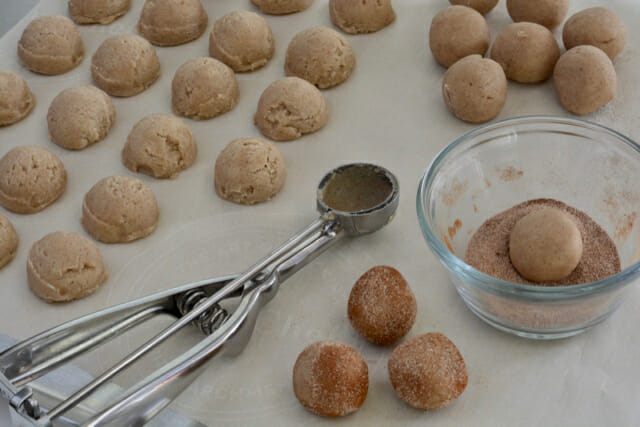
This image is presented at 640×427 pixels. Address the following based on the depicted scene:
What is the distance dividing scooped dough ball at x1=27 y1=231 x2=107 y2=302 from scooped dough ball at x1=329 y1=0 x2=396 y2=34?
0.85m

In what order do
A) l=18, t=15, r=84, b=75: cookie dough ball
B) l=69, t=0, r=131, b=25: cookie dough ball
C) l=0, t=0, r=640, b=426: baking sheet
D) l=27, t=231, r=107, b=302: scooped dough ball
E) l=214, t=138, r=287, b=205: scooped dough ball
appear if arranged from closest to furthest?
l=0, t=0, r=640, b=426: baking sheet → l=27, t=231, r=107, b=302: scooped dough ball → l=214, t=138, r=287, b=205: scooped dough ball → l=18, t=15, r=84, b=75: cookie dough ball → l=69, t=0, r=131, b=25: cookie dough ball

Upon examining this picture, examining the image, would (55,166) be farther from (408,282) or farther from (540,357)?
(540,357)

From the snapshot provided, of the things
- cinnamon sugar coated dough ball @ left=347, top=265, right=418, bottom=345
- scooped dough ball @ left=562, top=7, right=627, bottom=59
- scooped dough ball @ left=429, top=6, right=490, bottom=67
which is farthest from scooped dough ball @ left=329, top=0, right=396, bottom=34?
cinnamon sugar coated dough ball @ left=347, top=265, right=418, bottom=345

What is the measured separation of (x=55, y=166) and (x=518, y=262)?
36.8 inches

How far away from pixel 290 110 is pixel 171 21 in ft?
1.54

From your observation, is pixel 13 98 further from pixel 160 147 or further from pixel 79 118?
pixel 160 147

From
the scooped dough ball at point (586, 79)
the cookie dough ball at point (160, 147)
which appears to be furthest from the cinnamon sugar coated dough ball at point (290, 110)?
the scooped dough ball at point (586, 79)

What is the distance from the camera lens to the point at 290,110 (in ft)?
5.30

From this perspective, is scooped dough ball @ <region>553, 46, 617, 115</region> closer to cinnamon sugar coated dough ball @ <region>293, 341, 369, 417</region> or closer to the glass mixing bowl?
the glass mixing bowl

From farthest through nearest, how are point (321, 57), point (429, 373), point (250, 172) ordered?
point (321, 57) → point (250, 172) → point (429, 373)

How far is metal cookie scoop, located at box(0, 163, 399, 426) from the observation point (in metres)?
1.04

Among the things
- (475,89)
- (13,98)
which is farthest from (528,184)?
(13,98)

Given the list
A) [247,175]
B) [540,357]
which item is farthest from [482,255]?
[247,175]

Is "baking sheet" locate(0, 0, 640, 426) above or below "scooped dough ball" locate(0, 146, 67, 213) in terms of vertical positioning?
below
